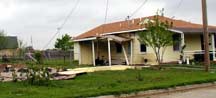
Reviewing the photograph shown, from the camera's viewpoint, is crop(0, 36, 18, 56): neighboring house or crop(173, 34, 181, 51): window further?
crop(0, 36, 18, 56): neighboring house

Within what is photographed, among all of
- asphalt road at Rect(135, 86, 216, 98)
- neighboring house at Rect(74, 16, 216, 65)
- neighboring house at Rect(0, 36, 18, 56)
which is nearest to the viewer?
asphalt road at Rect(135, 86, 216, 98)

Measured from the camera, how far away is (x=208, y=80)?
19.1 meters

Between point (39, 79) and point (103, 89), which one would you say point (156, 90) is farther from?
point (39, 79)

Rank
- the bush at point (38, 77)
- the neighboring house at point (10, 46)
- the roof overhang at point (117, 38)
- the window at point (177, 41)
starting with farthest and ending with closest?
the neighboring house at point (10, 46) → the roof overhang at point (117, 38) → the window at point (177, 41) → the bush at point (38, 77)

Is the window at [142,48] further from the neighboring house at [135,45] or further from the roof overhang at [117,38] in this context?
the roof overhang at [117,38]

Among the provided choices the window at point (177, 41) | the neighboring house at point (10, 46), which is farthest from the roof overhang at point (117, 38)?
the neighboring house at point (10, 46)

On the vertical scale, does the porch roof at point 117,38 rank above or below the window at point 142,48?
above

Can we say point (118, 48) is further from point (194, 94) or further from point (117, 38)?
point (194, 94)


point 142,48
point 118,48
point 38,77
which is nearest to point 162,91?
point 38,77

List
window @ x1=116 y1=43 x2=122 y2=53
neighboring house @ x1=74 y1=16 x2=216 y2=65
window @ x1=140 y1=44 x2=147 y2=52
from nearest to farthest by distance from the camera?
A: neighboring house @ x1=74 y1=16 x2=216 y2=65 < window @ x1=140 y1=44 x2=147 y2=52 < window @ x1=116 y1=43 x2=122 y2=53

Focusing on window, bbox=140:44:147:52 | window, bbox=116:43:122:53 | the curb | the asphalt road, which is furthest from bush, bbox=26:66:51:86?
window, bbox=116:43:122:53

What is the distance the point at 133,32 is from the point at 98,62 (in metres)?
4.14

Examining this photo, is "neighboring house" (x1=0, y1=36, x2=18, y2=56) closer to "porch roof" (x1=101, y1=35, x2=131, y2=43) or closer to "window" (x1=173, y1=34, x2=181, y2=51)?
"porch roof" (x1=101, y1=35, x2=131, y2=43)

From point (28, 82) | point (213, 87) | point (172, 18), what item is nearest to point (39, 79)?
point (28, 82)
